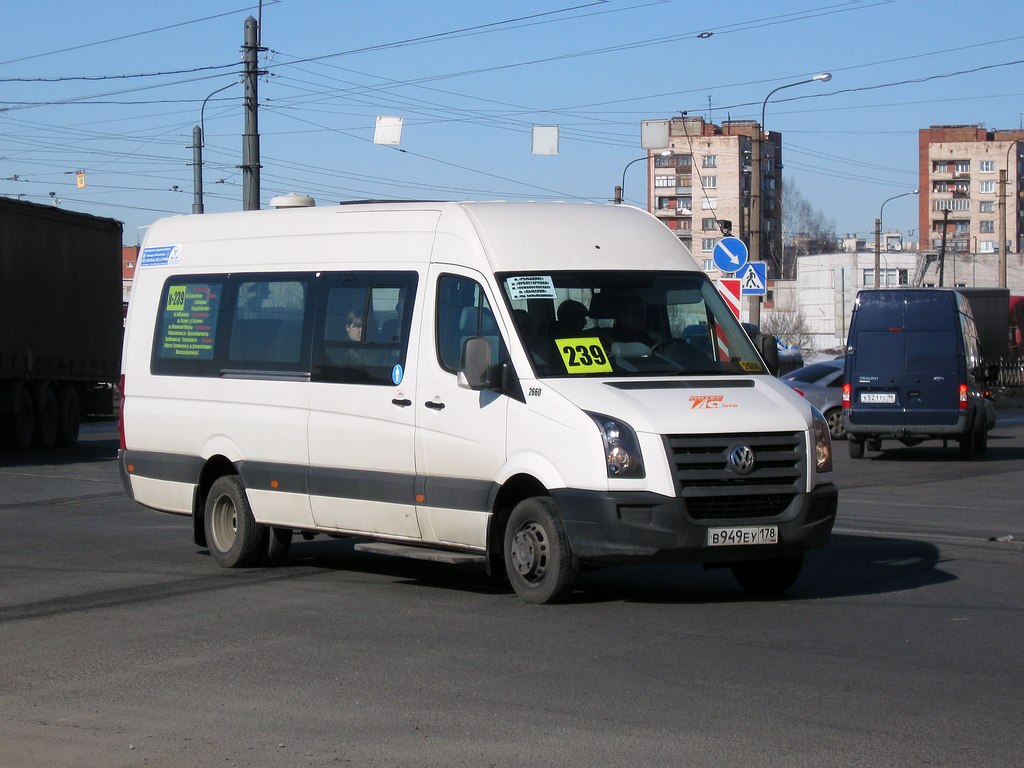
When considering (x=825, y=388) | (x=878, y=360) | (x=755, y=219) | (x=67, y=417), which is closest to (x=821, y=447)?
(x=878, y=360)

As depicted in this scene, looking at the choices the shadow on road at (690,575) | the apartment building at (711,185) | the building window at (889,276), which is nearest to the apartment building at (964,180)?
the apartment building at (711,185)

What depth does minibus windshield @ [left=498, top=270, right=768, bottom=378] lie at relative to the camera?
9516 mm

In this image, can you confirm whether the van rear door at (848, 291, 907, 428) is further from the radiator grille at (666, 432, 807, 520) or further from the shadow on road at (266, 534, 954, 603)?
the radiator grille at (666, 432, 807, 520)

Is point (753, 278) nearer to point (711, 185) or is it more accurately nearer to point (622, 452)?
point (622, 452)

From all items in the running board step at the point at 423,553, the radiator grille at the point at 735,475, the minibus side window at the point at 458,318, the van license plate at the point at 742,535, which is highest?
the minibus side window at the point at 458,318

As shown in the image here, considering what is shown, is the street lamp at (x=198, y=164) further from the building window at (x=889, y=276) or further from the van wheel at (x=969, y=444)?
the building window at (x=889, y=276)

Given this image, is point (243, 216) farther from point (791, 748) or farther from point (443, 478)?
point (791, 748)

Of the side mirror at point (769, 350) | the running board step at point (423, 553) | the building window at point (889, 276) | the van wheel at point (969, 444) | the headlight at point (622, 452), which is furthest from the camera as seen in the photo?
the building window at point (889, 276)

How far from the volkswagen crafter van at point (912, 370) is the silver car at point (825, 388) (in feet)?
10.9

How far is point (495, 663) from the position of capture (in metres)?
7.60

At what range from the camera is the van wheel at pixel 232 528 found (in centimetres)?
1125

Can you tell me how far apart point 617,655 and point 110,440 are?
2362 centimetres

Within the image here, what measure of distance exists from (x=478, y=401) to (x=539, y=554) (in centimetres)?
105

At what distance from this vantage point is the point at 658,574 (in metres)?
10.9
